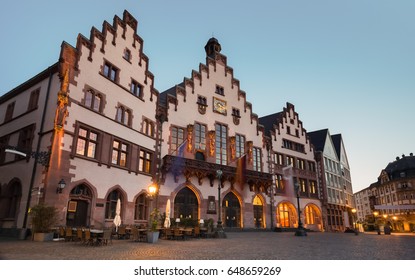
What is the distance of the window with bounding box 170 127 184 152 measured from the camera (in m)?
28.6

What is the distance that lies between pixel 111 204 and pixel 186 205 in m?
8.39

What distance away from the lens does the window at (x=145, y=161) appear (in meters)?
25.0

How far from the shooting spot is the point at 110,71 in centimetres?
A: 2333

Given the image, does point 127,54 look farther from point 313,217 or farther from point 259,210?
point 313,217

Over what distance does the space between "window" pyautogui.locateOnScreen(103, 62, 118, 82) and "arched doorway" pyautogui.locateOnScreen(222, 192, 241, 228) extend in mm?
16761

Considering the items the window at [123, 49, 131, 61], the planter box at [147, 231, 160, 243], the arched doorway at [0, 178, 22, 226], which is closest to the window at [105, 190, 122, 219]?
the arched doorway at [0, 178, 22, 226]

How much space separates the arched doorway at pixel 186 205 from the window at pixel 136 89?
10.1 m

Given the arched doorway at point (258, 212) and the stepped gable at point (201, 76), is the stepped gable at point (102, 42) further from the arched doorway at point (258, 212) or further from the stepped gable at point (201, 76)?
the arched doorway at point (258, 212)

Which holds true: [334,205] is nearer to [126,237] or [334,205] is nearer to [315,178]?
[315,178]

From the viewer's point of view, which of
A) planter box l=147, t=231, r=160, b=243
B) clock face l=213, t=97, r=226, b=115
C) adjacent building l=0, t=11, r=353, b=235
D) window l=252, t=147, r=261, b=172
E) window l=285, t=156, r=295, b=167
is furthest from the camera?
window l=285, t=156, r=295, b=167

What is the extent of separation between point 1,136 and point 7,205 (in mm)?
7063

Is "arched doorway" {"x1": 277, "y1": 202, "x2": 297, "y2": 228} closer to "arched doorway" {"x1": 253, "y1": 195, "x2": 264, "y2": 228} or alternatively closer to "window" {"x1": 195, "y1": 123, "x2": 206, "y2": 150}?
"arched doorway" {"x1": 253, "y1": 195, "x2": 264, "y2": 228}

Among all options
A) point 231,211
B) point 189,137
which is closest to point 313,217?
point 231,211

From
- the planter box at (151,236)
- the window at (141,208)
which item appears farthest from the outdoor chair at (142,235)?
the window at (141,208)
